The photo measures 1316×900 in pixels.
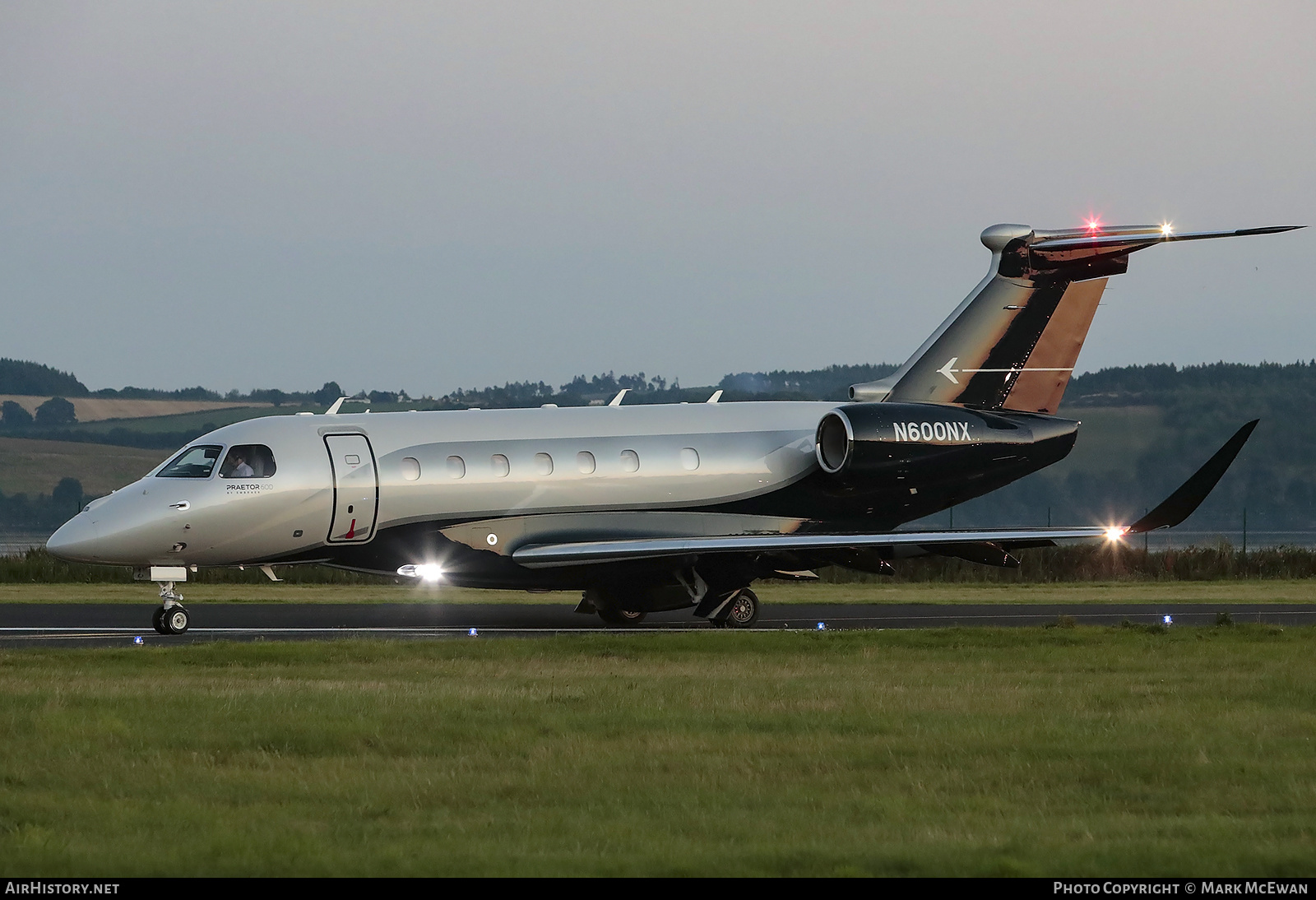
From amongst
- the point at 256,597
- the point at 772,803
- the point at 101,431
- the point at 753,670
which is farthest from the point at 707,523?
the point at 101,431

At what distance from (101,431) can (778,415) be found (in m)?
110

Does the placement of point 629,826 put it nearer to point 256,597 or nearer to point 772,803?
point 772,803

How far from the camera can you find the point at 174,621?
24484 millimetres

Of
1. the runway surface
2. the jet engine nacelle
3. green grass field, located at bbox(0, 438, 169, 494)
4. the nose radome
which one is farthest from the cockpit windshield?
Result: green grass field, located at bbox(0, 438, 169, 494)

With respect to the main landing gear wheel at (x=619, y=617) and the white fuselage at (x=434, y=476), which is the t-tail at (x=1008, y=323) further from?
the main landing gear wheel at (x=619, y=617)

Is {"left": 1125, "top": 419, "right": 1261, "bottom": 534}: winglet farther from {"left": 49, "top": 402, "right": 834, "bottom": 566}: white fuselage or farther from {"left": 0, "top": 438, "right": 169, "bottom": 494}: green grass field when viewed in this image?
{"left": 0, "top": 438, "right": 169, "bottom": 494}: green grass field

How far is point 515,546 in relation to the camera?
27125mm

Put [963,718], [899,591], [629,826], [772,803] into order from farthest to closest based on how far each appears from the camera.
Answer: [899,591], [963,718], [772,803], [629,826]

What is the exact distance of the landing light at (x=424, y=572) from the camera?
87.0 ft

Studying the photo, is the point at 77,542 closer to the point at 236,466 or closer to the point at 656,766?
the point at 236,466

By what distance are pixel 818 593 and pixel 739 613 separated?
11586 millimetres

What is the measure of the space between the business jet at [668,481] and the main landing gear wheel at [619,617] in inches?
1.4

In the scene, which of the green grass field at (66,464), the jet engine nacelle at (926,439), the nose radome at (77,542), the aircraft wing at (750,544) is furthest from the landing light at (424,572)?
the green grass field at (66,464)

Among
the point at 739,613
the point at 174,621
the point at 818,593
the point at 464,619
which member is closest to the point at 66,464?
the point at 818,593
